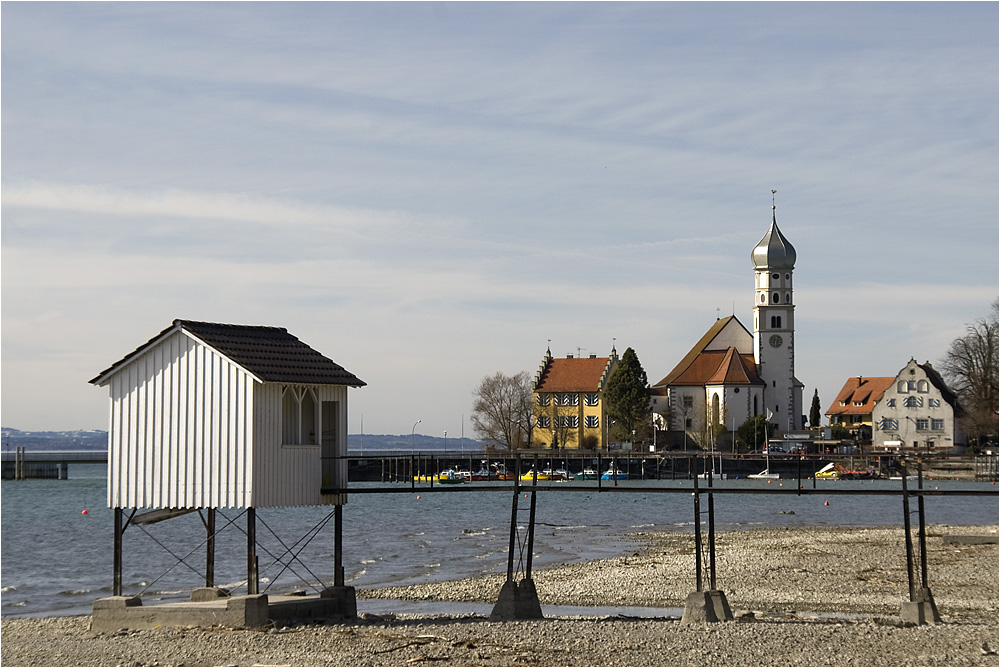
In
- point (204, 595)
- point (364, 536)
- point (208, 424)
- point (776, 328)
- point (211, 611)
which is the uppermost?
point (776, 328)

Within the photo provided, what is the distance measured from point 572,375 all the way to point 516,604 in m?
120

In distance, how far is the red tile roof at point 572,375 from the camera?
5694 inches

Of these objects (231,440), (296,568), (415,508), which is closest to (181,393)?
(231,440)

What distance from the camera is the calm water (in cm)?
4162

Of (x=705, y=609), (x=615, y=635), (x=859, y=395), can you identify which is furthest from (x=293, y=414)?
(x=859, y=395)

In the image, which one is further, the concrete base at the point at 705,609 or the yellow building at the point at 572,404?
the yellow building at the point at 572,404

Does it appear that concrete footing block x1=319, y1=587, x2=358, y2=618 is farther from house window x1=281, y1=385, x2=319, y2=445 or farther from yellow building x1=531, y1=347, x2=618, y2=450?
yellow building x1=531, y1=347, x2=618, y2=450

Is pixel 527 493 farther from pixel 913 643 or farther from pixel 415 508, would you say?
pixel 913 643

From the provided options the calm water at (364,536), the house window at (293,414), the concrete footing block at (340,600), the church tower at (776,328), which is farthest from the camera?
the church tower at (776,328)

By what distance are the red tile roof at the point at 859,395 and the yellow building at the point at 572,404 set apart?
31474 millimetres

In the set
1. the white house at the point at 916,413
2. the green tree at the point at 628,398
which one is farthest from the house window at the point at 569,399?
the white house at the point at 916,413

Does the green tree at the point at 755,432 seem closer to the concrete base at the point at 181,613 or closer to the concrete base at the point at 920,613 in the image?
the concrete base at the point at 920,613

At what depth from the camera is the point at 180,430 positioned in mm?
26328

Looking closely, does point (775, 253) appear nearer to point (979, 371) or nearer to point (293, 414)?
point (979, 371)
